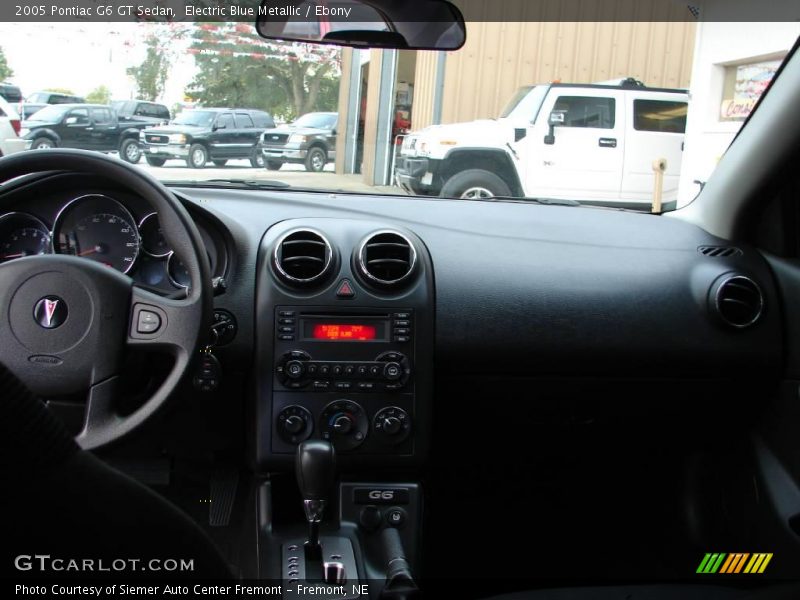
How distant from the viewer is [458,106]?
4.12 meters

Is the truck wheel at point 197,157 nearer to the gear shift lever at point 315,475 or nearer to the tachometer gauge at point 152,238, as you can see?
the tachometer gauge at point 152,238

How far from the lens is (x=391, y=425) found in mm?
2771

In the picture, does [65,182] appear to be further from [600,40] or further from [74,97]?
[600,40]

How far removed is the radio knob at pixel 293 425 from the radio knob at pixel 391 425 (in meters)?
0.25

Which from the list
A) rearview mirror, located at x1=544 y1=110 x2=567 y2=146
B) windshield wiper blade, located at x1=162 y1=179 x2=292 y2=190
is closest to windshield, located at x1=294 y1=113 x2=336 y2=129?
windshield wiper blade, located at x1=162 y1=179 x2=292 y2=190

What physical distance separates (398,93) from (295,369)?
1.44 meters

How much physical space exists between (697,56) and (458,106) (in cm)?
113

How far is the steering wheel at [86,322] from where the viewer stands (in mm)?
2059

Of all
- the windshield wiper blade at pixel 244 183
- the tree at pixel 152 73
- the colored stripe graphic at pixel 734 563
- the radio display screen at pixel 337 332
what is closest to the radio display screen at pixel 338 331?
the radio display screen at pixel 337 332

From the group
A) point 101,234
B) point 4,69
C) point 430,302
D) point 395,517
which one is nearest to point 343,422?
point 395,517

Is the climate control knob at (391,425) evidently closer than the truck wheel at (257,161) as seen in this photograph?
Yes

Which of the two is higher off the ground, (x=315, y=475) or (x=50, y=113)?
(x=50, y=113)

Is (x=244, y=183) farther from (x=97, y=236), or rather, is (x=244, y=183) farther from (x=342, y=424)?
(x=342, y=424)

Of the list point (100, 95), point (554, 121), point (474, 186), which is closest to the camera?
point (100, 95)
